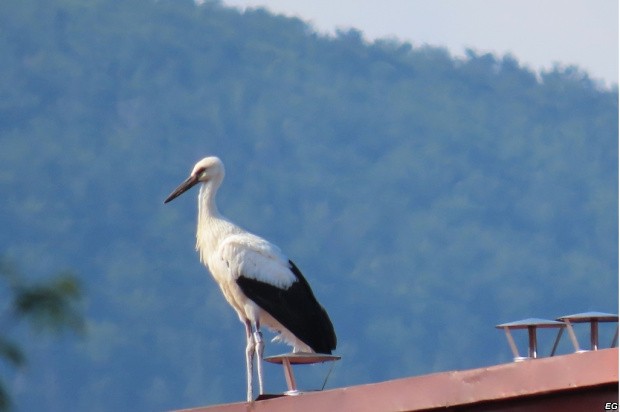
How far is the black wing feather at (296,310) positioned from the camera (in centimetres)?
577

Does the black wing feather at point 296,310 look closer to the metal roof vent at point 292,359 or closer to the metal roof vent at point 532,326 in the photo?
the metal roof vent at point 292,359

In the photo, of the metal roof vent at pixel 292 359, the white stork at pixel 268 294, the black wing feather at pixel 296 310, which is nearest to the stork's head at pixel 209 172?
the white stork at pixel 268 294

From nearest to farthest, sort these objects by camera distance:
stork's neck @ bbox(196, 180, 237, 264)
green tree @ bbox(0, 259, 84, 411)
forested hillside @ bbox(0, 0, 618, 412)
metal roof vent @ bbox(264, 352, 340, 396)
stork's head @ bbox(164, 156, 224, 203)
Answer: green tree @ bbox(0, 259, 84, 411)
metal roof vent @ bbox(264, 352, 340, 396)
stork's neck @ bbox(196, 180, 237, 264)
stork's head @ bbox(164, 156, 224, 203)
forested hillside @ bbox(0, 0, 618, 412)

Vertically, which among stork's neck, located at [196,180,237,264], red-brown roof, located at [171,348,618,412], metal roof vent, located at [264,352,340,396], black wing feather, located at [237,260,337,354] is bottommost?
red-brown roof, located at [171,348,618,412]

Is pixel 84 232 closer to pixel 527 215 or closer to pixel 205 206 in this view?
pixel 527 215

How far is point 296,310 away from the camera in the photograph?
5820 mm

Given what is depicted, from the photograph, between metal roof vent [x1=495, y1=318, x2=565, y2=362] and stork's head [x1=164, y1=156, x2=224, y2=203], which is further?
stork's head [x1=164, y1=156, x2=224, y2=203]

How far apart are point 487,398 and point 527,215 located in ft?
30.9

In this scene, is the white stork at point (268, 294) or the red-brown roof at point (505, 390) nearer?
the red-brown roof at point (505, 390)

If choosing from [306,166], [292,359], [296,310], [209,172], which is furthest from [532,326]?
[306,166]

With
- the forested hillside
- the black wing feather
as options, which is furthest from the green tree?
the forested hillside

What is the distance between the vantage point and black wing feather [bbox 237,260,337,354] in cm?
577

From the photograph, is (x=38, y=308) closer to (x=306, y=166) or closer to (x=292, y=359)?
(x=292, y=359)

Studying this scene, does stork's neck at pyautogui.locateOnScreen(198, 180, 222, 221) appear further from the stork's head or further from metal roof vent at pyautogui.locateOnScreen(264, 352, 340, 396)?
metal roof vent at pyautogui.locateOnScreen(264, 352, 340, 396)
